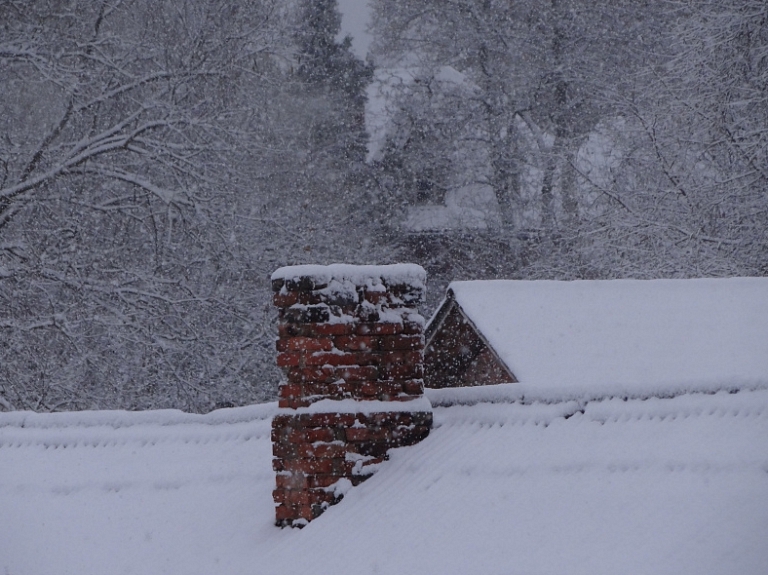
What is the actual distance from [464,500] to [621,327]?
2256 millimetres

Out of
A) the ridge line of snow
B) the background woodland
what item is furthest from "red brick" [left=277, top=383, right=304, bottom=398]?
the background woodland

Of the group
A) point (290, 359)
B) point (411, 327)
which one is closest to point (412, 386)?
point (411, 327)

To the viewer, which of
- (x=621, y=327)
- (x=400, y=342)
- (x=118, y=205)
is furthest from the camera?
(x=118, y=205)

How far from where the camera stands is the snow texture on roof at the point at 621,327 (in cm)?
512

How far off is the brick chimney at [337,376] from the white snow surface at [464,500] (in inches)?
4.3

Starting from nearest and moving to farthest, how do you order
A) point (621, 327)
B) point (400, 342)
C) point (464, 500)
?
point (464, 500) < point (400, 342) < point (621, 327)

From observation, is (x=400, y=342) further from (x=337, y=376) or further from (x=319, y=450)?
(x=319, y=450)

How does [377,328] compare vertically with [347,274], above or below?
below

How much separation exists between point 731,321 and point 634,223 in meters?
11.3

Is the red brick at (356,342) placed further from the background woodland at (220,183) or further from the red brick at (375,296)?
the background woodland at (220,183)

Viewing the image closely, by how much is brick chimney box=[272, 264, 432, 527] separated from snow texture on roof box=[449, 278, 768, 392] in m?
0.85

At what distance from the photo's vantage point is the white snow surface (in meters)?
3.25

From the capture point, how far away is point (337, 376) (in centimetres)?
420

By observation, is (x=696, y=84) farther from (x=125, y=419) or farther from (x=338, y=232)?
(x=125, y=419)
